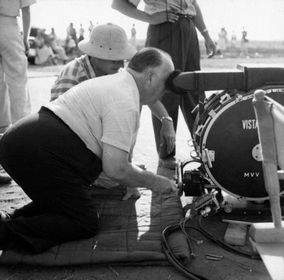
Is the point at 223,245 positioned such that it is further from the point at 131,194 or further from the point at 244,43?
the point at 244,43

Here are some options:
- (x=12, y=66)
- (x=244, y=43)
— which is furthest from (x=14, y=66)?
(x=244, y=43)

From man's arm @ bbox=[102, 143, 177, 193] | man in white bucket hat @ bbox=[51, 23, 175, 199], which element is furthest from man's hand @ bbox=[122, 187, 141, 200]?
man's arm @ bbox=[102, 143, 177, 193]

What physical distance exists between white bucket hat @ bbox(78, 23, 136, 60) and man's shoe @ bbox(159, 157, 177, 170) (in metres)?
1.13

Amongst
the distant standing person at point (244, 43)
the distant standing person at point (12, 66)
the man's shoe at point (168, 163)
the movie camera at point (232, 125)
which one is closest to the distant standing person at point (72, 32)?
the distant standing person at point (244, 43)

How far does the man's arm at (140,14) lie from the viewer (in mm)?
3787

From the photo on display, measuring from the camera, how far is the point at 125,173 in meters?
2.39

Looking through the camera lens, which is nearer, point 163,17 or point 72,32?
point 163,17

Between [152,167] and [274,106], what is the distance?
7.43ft

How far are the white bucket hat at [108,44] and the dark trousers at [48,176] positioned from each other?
0.70 metres

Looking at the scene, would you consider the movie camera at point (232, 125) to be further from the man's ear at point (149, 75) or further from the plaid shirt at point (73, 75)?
the plaid shirt at point (73, 75)

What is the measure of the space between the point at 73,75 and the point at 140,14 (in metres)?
0.98

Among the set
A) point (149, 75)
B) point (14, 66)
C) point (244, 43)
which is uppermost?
point (149, 75)

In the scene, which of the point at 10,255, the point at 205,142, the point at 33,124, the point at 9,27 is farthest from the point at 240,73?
the point at 9,27

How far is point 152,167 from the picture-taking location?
156 inches
